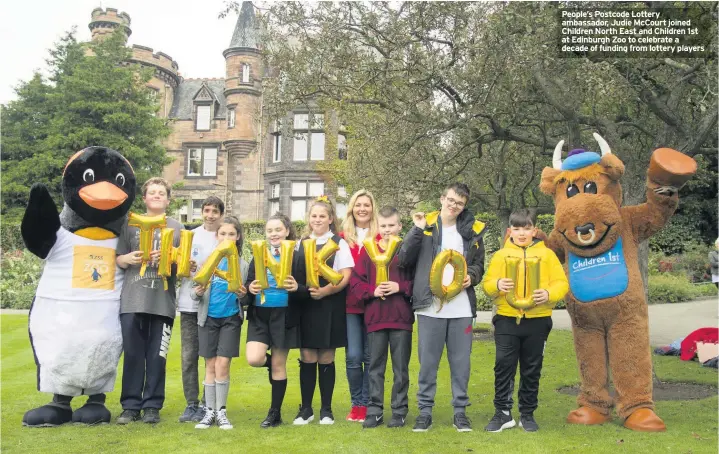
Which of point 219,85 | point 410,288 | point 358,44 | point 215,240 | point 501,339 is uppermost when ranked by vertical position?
point 219,85

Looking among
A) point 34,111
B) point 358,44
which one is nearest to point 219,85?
point 34,111

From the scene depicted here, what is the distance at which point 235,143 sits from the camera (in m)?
33.0

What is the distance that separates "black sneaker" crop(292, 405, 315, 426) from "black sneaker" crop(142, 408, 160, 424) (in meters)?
1.18

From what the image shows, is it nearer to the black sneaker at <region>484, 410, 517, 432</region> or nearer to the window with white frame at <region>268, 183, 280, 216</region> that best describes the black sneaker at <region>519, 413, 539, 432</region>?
the black sneaker at <region>484, 410, 517, 432</region>

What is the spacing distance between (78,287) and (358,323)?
241cm

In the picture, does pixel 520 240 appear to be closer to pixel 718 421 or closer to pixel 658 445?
pixel 658 445

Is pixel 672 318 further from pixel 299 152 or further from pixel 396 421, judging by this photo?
pixel 299 152

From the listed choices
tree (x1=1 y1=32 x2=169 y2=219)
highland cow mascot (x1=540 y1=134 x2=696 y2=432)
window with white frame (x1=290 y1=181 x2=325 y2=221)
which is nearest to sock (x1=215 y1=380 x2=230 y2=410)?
highland cow mascot (x1=540 y1=134 x2=696 y2=432)

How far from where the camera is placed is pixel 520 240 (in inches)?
221

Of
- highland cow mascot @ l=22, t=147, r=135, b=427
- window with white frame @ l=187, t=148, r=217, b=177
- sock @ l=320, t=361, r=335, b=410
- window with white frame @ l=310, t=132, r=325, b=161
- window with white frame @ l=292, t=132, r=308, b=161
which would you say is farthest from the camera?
window with white frame @ l=187, t=148, r=217, b=177

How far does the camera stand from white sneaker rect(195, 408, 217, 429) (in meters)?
5.46

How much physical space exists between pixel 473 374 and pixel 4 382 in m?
5.74

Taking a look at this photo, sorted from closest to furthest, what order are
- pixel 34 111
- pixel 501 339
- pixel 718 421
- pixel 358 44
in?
pixel 501 339 → pixel 718 421 → pixel 358 44 → pixel 34 111

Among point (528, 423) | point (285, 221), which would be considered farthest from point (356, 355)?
point (528, 423)
